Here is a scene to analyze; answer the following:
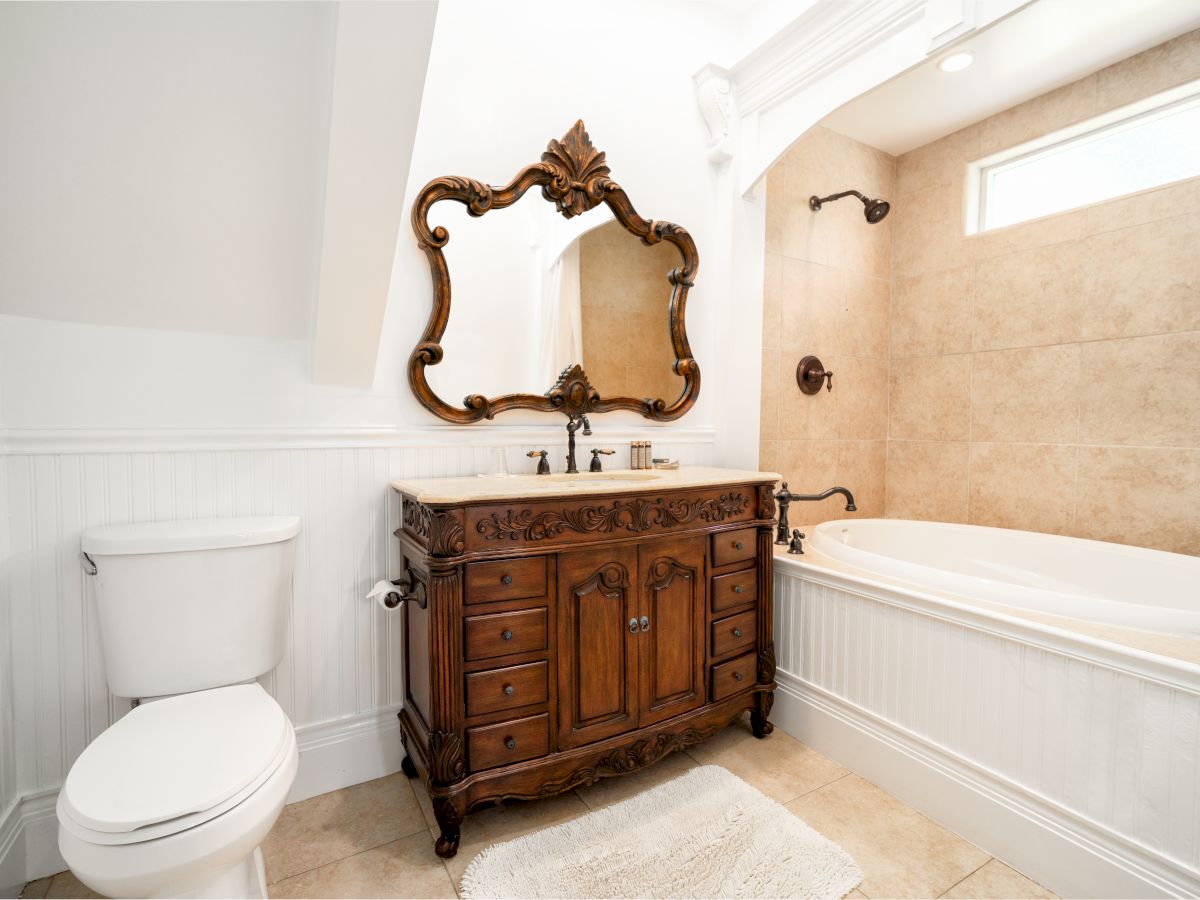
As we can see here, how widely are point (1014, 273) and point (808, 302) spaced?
3.02ft

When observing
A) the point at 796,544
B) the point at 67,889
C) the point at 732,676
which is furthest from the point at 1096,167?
the point at 67,889

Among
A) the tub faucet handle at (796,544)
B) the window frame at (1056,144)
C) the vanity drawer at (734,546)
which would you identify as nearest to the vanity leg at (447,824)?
the vanity drawer at (734,546)

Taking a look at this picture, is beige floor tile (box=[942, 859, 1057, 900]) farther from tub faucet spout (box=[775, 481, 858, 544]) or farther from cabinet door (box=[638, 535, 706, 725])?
tub faucet spout (box=[775, 481, 858, 544])

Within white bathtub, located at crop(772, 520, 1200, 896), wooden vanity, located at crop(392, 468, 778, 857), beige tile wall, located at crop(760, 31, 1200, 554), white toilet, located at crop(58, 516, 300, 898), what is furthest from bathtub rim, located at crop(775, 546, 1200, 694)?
white toilet, located at crop(58, 516, 300, 898)

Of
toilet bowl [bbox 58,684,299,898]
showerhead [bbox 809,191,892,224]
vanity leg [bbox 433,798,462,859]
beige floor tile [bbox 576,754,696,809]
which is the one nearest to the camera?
toilet bowl [bbox 58,684,299,898]

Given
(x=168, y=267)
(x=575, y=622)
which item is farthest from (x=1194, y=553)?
(x=168, y=267)

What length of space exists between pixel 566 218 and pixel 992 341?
215 centimetres

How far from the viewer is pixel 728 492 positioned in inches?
76.5

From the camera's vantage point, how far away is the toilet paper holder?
1.61m

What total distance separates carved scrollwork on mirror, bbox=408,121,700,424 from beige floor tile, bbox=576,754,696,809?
1239mm

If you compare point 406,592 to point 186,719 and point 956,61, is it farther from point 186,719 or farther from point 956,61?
point 956,61

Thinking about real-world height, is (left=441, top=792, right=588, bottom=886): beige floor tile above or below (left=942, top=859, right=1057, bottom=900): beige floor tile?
below

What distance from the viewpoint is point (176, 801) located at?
98 cm

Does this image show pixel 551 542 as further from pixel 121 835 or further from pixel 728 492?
pixel 121 835
